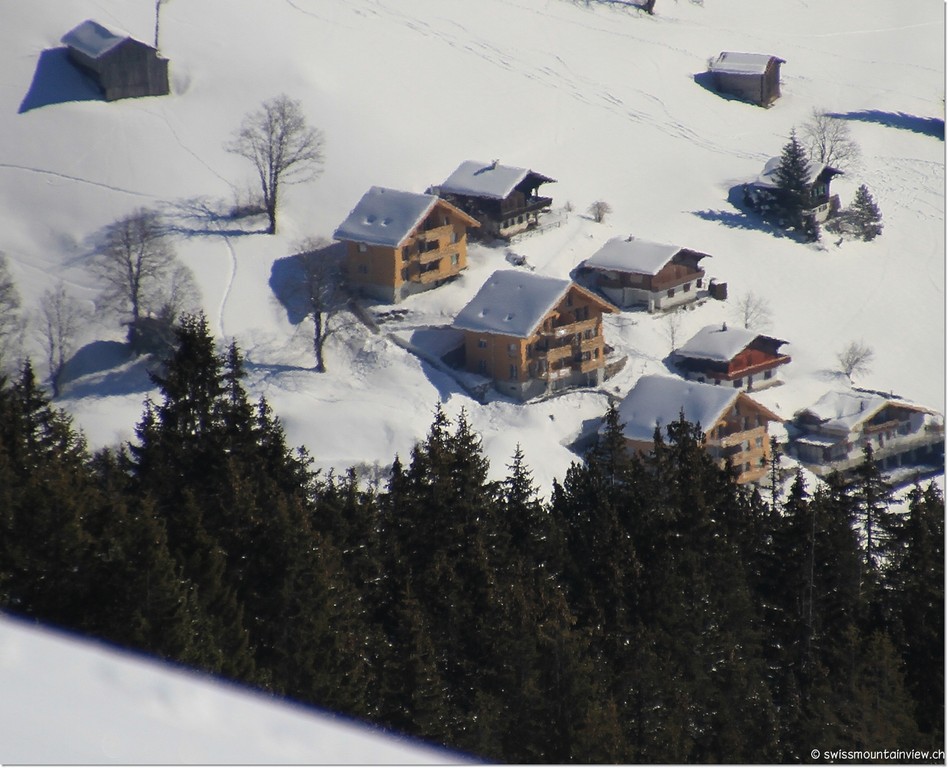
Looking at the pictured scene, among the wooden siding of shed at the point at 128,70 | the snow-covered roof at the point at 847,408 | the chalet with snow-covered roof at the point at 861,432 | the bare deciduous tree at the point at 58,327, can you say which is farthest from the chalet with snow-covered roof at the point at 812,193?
the bare deciduous tree at the point at 58,327

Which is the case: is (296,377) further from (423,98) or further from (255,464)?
(423,98)

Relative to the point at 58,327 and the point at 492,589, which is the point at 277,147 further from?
the point at 492,589

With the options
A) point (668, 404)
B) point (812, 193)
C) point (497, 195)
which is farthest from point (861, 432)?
point (812, 193)

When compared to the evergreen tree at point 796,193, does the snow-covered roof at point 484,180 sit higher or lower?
higher

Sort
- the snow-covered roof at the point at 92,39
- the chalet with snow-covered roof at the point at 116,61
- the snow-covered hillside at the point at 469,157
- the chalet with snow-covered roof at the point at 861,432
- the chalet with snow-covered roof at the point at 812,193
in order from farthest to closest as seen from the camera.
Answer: the chalet with snow-covered roof at the point at 812,193
the snow-covered roof at the point at 92,39
the chalet with snow-covered roof at the point at 116,61
the chalet with snow-covered roof at the point at 861,432
the snow-covered hillside at the point at 469,157

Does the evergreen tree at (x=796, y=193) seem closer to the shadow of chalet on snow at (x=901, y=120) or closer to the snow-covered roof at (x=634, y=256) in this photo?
the snow-covered roof at (x=634, y=256)

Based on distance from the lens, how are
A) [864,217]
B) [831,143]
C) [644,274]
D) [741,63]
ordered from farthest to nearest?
[741,63] → [831,143] → [864,217] → [644,274]
